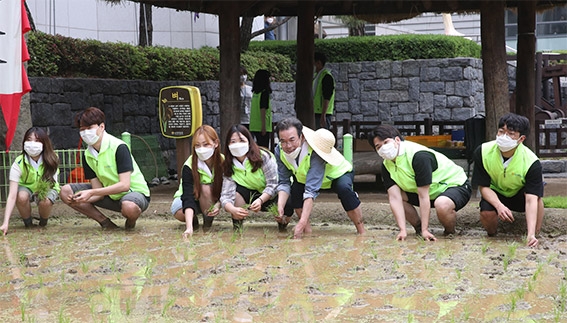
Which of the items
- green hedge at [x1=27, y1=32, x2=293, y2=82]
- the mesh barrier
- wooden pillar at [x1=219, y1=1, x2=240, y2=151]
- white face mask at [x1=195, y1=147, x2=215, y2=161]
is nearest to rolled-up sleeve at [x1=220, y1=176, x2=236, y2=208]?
white face mask at [x1=195, y1=147, x2=215, y2=161]

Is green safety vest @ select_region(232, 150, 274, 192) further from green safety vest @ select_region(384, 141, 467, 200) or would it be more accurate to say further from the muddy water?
green safety vest @ select_region(384, 141, 467, 200)

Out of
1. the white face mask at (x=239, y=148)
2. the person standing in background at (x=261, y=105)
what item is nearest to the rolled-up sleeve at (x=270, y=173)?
the white face mask at (x=239, y=148)

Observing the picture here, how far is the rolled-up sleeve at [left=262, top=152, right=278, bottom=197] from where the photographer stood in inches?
304

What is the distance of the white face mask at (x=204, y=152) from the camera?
7695mm

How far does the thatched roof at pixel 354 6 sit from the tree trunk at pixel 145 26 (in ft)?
19.6

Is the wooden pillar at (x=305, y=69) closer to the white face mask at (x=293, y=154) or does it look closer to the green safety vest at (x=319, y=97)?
the green safety vest at (x=319, y=97)

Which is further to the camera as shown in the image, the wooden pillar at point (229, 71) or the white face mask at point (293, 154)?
the wooden pillar at point (229, 71)

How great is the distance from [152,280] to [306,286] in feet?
3.24

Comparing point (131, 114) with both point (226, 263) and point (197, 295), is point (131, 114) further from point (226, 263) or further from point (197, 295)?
point (197, 295)

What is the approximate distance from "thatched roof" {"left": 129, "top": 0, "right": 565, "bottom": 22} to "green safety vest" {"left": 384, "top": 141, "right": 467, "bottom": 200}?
13.1 ft

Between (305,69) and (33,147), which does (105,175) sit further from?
(305,69)

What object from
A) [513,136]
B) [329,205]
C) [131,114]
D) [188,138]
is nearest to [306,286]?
[513,136]

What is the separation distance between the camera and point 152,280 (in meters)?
5.59

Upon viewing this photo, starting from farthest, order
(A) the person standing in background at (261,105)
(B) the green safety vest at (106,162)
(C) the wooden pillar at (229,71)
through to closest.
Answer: (A) the person standing in background at (261,105) < (C) the wooden pillar at (229,71) < (B) the green safety vest at (106,162)
